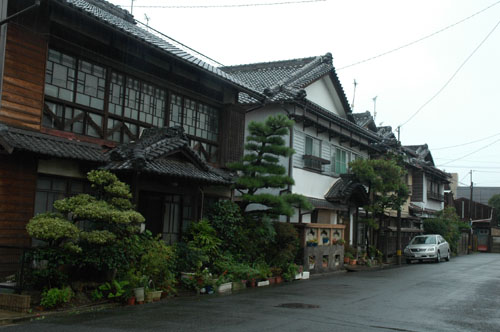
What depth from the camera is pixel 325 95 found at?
91.8ft

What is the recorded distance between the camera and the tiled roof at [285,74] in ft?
79.5

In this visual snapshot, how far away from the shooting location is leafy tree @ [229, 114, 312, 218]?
18.1 meters

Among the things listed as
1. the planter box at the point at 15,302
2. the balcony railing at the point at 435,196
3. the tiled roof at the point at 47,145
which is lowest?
the planter box at the point at 15,302

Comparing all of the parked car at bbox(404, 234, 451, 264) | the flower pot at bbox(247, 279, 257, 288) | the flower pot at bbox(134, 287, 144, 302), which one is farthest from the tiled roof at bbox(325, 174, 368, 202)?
the flower pot at bbox(134, 287, 144, 302)

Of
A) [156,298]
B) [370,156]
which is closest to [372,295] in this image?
[156,298]

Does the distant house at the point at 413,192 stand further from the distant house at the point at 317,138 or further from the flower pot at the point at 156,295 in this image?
the flower pot at the point at 156,295

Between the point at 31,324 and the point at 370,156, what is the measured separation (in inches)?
1045

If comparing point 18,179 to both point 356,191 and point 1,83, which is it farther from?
point 356,191

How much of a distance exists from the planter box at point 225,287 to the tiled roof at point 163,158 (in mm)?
3402

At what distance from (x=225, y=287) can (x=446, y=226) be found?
31.7 meters

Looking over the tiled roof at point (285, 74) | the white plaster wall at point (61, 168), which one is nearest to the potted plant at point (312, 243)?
the tiled roof at point (285, 74)

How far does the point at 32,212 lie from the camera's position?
12930 mm

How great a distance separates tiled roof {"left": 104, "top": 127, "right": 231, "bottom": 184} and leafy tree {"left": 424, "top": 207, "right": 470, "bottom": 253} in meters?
29.1

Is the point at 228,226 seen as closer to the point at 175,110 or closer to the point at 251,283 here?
the point at 251,283
